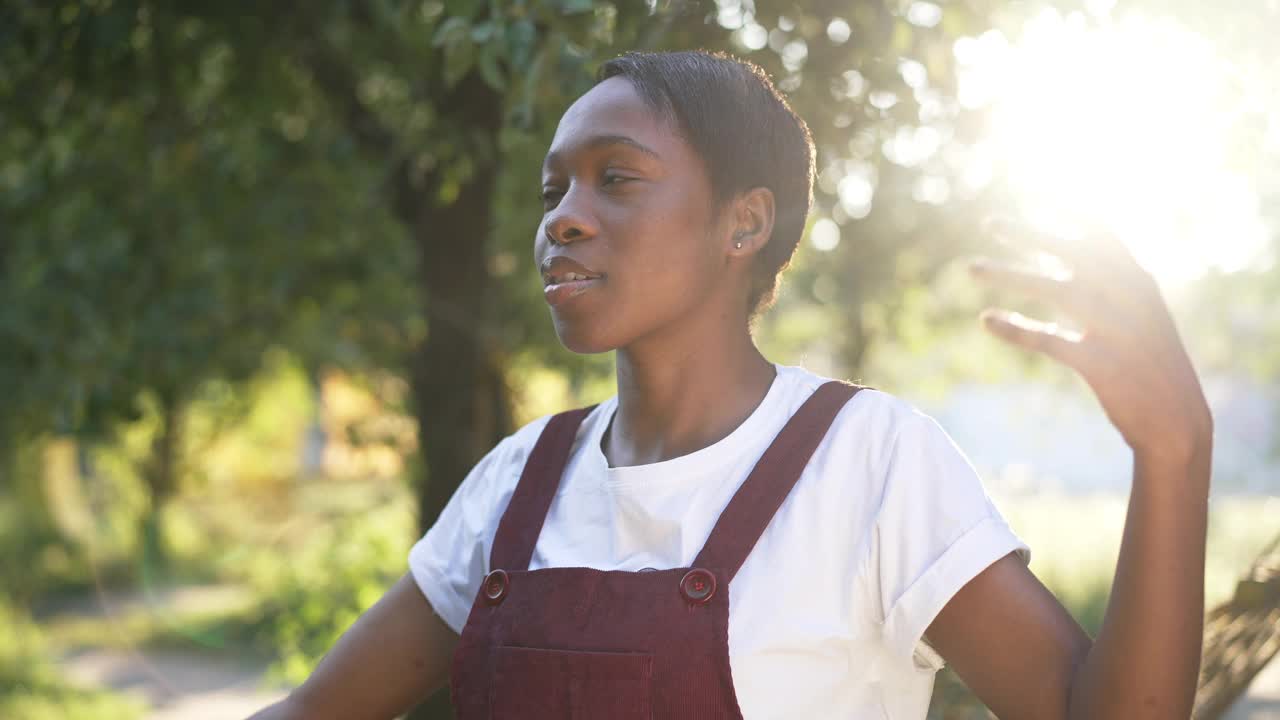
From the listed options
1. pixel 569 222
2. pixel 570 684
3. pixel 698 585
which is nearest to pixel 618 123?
pixel 569 222

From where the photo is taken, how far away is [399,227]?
6.68 meters

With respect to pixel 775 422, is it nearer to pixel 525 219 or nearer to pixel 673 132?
pixel 673 132

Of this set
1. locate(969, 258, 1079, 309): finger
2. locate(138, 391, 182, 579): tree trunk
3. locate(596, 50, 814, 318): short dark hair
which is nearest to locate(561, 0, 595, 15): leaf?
locate(596, 50, 814, 318): short dark hair

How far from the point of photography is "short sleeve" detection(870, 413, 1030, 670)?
4.49 feet

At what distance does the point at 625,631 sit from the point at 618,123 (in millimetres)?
710

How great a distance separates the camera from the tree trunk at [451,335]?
5.08 m

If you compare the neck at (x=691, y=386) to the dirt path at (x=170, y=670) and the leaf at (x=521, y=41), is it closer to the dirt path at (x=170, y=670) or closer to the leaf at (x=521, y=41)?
the leaf at (x=521, y=41)

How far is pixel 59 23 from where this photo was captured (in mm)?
3154

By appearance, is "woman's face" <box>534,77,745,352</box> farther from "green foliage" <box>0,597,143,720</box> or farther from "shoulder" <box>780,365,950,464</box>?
"green foliage" <box>0,597,143,720</box>

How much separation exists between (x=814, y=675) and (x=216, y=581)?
11920 millimetres

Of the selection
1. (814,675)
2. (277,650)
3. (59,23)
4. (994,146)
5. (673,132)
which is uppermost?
(59,23)

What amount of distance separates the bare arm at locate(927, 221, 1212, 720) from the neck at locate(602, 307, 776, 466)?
19.6 inches

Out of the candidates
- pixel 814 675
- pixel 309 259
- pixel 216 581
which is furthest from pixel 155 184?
pixel 216 581

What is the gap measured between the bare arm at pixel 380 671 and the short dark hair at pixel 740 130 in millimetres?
721
